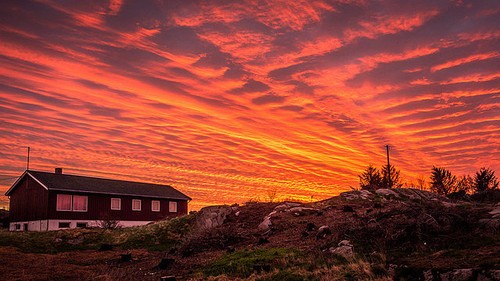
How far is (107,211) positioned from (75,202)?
4.14 metres

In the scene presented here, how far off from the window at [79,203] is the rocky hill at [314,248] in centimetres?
1449

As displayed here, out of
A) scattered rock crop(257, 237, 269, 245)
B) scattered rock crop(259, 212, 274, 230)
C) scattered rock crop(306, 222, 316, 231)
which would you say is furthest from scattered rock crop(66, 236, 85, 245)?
scattered rock crop(306, 222, 316, 231)

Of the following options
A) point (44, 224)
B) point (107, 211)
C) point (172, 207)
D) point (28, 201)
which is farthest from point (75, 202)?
point (172, 207)

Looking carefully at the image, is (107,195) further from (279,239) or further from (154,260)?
(279,239)

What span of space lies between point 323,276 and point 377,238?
A: 4.43m

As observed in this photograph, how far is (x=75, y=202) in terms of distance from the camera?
155ft

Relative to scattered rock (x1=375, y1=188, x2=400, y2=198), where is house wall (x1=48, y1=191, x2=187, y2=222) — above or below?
below

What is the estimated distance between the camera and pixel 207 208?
35125 millimetres

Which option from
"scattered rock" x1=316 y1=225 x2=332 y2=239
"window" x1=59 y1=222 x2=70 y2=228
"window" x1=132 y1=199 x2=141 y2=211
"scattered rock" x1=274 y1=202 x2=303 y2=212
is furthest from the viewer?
"window" x1=132 y1=199 x2=141 y2=211

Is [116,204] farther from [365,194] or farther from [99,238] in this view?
[365,194]

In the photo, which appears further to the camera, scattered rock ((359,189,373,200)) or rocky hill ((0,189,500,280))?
scattered rock ((359,189,373,200))

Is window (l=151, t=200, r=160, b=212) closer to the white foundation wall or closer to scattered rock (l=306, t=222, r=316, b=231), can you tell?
the white foundation wall

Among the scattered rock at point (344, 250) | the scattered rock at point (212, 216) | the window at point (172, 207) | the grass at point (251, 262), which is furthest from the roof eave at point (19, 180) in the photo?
the scattered rock at point (344, 250)

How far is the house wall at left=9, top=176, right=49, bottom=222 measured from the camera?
45.3 meters
